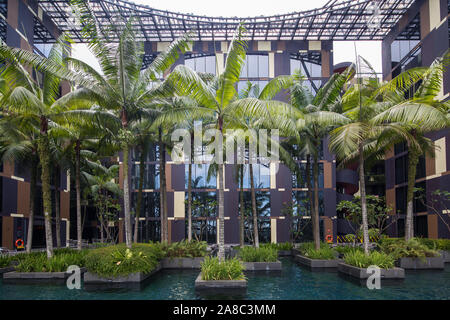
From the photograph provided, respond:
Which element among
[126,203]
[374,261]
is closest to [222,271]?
[126,203]

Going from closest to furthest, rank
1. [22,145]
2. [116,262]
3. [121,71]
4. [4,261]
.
→ [116,262] < [121,71] < [4,261] < [22,145]

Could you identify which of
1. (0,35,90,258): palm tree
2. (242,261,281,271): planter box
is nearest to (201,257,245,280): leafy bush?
(242,261,281,271): planter box

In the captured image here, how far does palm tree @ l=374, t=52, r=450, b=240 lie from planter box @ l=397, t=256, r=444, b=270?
4.75ft

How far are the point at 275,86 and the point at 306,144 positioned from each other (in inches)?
225

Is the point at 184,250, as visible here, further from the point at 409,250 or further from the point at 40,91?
the point at 409,250

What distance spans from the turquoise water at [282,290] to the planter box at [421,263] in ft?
5.95

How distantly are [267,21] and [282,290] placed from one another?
2621 cm

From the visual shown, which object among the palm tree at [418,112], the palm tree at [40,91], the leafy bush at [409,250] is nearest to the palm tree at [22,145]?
the palm tree at [40,91]

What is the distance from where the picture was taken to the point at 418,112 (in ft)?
55.6

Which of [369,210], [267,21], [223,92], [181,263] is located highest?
[267,21]

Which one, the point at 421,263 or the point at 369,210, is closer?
the point at 421,263

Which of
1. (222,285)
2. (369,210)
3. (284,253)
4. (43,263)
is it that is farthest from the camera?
(284,253)

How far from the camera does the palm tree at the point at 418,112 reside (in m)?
17.0
